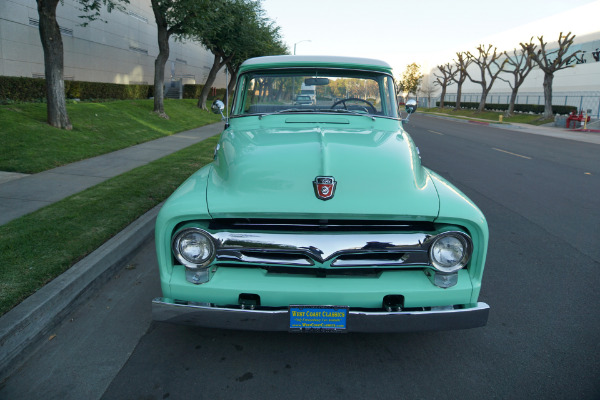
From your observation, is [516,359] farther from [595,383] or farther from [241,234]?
[241,234]

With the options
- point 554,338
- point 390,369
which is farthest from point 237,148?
point 554,338

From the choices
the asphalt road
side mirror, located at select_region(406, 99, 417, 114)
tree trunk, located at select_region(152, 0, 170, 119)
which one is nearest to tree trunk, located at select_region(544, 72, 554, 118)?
tree trunk, located at select_region(152, 0, 170, 119)

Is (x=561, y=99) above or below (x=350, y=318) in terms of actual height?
above

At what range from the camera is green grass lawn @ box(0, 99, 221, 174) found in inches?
354

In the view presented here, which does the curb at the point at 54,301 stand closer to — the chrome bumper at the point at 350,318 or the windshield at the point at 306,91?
the chrome bumper at the point at 350,318

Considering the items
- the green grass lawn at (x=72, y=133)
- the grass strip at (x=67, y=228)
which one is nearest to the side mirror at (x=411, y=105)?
the grass strip at (x=67, y=228)

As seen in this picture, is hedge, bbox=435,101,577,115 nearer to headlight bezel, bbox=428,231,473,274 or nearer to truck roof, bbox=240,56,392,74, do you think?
truck roof, bbox=240,56,392,74

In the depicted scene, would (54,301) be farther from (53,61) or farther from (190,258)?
(53,61)

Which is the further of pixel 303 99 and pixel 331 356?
pixel 303 99

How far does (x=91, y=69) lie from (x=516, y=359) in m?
26.1

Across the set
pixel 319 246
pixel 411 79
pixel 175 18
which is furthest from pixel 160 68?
pixel 411 79

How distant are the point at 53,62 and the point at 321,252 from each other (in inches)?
458

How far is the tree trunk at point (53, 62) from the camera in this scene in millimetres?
11336

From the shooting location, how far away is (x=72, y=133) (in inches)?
461
